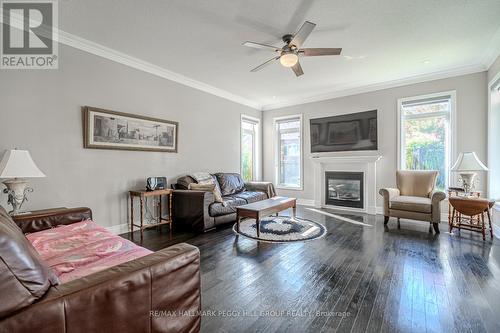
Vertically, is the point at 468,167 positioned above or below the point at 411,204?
above

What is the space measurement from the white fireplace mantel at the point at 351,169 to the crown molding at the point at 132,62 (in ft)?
9.13

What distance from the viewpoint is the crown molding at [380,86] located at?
4.01m

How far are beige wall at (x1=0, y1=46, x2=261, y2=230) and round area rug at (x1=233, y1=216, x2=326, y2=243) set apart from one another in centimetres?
179

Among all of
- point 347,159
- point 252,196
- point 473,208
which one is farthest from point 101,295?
point 347,159

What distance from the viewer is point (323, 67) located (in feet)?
13.3

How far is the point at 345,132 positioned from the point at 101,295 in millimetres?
5316

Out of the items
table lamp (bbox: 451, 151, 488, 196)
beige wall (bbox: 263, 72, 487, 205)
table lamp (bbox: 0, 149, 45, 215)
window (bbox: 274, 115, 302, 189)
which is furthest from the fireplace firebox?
table lamp (bbox: 0, 149, 45, 215)

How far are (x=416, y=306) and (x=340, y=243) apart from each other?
1.37 meters

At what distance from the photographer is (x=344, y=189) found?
17.6 ft

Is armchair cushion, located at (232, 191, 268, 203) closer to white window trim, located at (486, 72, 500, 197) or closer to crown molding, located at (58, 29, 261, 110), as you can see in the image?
crown molding, located at (58, 29, 261, 110)

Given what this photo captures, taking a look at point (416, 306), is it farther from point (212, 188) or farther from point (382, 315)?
point (212, 188)

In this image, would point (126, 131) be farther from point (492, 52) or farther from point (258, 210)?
point (492, 52)

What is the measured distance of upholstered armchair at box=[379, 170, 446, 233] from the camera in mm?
3514

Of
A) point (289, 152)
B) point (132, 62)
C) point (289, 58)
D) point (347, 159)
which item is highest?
point (132, 62)
